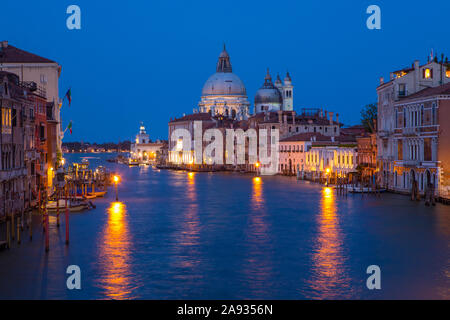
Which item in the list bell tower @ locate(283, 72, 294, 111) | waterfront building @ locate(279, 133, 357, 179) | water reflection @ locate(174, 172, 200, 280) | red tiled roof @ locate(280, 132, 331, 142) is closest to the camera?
water reflection @ locate(174, 172, 200, 280)

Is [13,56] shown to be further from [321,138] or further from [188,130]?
[188,130]

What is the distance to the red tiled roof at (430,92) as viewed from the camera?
2838cm

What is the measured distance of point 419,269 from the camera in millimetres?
15633

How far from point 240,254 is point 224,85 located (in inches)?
3506

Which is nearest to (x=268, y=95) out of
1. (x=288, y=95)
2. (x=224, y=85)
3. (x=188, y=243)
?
(x=288, y=95)

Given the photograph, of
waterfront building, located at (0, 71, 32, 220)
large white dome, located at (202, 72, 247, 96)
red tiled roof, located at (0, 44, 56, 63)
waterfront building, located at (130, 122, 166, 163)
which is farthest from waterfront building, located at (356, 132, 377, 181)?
waterfront building, located at (130, 122, 166, 163)

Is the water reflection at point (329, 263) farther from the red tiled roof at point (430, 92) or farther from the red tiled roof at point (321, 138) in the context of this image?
the red tiled roof at point (321, 138)

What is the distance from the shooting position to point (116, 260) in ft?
55.4

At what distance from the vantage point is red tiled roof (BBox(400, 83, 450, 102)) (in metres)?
28.4

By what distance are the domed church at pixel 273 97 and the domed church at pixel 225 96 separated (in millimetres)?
9475

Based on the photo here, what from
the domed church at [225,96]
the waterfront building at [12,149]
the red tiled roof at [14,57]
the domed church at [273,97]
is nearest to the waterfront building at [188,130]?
the domed church at [273,97]

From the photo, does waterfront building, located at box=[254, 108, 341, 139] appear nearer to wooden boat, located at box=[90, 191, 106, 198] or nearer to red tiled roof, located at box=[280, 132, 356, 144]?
red tiled roof, located at box=[280, 132, 356, 144]

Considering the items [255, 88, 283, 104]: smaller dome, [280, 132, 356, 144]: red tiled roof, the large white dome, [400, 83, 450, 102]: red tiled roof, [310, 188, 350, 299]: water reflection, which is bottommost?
[310, 188, 350, 299]: water reflection

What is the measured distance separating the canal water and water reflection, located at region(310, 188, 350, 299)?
0.08 feet
